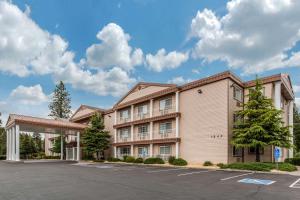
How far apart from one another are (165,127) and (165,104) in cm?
277

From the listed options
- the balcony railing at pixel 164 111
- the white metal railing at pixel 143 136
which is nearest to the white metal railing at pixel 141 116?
the balcony railing at pixel 164 111

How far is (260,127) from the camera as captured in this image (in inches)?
804

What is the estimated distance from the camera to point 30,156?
54.9 m

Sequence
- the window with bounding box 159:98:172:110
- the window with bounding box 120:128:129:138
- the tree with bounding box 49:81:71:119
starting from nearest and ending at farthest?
the window with bounding box 159:98:172:110 → the window with bounding box 120:128:129:138 → the tree with bounding box 49:81:71:119

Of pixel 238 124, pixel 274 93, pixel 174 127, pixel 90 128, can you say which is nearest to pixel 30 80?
pixel 90 128

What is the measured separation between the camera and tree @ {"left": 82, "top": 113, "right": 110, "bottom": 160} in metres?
34.8

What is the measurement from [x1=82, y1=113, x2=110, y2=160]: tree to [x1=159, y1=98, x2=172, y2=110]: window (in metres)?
10.4

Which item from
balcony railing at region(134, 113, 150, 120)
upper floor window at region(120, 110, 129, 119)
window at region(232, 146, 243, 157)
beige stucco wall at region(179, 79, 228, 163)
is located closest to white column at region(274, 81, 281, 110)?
beige stucco wall at region(179, 79, 228, 163)

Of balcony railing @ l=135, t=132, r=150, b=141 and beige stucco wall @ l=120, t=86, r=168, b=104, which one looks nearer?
beige stucco wall @ l=120, t=86, r=168, b=104

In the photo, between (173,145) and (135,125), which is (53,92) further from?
(173,145)

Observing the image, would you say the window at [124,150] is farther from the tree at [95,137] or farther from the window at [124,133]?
the tree at [95,137]

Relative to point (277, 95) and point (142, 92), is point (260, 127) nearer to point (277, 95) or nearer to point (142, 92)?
point (277, 95)

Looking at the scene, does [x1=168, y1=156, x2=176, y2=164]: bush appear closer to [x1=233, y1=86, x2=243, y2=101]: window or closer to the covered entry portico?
[x1=233, y1=86, x2=243, y2=101]: window

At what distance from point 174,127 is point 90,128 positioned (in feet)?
43.7
